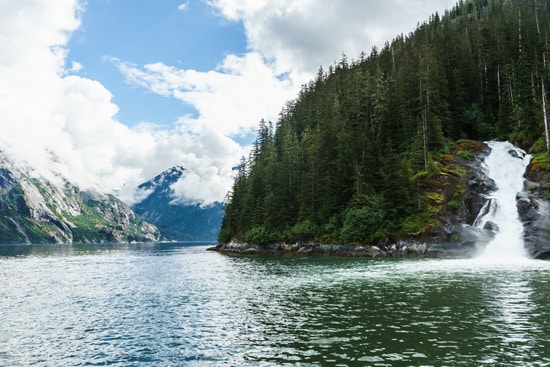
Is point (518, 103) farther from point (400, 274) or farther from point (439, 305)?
point (439, 305)

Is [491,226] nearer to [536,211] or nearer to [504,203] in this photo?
[504,203]

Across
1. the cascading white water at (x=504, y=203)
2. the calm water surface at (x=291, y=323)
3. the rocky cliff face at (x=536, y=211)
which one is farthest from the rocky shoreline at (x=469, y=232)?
the calm water surface at (x=291, y=323)

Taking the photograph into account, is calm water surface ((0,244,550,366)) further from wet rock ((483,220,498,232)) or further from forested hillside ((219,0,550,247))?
forested hillside ((219,0,550,247))

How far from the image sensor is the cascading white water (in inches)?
2406

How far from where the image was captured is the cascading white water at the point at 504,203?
6110 cm

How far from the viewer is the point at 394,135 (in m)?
97.2

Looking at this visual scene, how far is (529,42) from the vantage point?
341ft

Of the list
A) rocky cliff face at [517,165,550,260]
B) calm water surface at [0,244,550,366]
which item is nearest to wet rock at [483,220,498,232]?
rocky cliff face at [517,165,550,260]

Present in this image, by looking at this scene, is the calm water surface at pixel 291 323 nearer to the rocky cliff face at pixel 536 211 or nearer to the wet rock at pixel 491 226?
the rocky cliff face at pixel 536 211

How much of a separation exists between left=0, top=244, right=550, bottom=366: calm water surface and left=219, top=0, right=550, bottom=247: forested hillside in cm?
4087

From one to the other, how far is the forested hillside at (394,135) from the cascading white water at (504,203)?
4.64m

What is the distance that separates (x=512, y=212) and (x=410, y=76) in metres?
51.7

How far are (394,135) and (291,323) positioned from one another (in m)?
83.5

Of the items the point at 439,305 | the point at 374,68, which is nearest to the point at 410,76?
the point at 374,68
